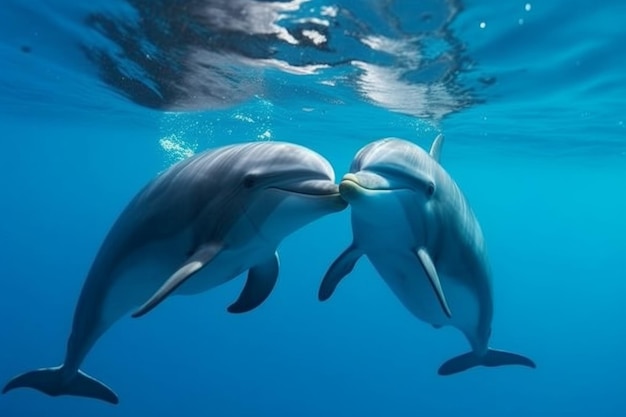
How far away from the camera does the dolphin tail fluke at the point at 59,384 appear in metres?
6.99

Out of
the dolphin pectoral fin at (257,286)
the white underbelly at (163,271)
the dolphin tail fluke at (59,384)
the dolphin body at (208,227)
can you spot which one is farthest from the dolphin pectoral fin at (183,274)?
the dolphin tail fluke at (59,384)

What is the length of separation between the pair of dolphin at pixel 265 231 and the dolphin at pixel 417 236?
15 mm

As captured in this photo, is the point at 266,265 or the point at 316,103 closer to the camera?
the point at 266,265

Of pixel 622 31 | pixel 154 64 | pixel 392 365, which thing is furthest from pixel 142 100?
pixel 392 365

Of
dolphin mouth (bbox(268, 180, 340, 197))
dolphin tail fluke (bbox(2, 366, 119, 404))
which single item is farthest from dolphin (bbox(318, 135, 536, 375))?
dolphin tail fluke (bbox(2, 366, 119, 404))

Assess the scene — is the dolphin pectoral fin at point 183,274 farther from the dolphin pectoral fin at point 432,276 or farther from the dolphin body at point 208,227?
the dolphin pectoral fin at point 432,276

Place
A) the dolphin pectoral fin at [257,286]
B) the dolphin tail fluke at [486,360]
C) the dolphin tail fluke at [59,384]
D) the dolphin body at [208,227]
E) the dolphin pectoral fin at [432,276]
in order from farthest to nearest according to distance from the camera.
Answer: the dolphin tail fluke at [486,360] < the dolphin tail fluke at [59,384] < the dolphin pectoral fin at [257,286] < the dolphin pectoral fin at [432,276] < the dolphin body at [208,227]

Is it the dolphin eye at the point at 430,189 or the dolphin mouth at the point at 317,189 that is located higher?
the dolphin eye at the point at 430,189

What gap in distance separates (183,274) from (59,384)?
147 inches

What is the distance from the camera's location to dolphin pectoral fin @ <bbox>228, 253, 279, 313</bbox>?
19.2ft

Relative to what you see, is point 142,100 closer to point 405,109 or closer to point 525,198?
point 405,109

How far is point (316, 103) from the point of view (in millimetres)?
19219

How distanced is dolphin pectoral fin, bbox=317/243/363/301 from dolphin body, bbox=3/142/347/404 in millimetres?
615

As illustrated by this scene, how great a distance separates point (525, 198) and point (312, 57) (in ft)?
170
